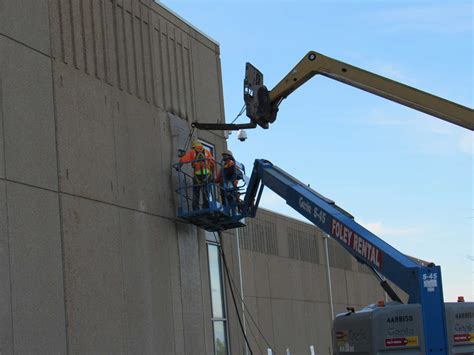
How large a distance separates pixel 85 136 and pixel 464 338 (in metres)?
7.38

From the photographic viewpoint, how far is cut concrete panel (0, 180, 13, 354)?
459 inches

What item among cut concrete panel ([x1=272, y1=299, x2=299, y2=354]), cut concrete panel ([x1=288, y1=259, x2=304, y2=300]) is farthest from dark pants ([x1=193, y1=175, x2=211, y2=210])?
cut concrete panel ([x1=288, y1=259, x2=304, y2=300])

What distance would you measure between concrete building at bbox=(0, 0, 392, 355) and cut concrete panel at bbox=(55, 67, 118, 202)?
0.03 m

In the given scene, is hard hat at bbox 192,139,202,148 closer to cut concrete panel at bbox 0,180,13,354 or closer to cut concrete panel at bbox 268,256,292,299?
cut concrete panel at bbox 0,180,13,354

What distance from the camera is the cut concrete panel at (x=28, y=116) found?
1252 cm

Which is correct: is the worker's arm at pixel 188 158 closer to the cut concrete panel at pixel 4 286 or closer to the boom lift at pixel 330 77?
the boom lift at pixel 330 77

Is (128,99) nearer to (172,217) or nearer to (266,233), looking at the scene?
(172,217)

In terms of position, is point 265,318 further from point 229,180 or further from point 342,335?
point 342,335

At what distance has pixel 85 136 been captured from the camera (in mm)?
14469

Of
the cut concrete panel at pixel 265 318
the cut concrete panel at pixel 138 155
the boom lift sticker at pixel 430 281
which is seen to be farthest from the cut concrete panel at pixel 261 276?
the boom lift sticker at pixel 430 281

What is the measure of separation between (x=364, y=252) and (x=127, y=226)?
16.3ft

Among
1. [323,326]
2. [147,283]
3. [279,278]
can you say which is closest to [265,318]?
[279,278]

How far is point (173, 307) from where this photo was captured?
54.2ft

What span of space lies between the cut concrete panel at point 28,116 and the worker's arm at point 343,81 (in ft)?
15.0
